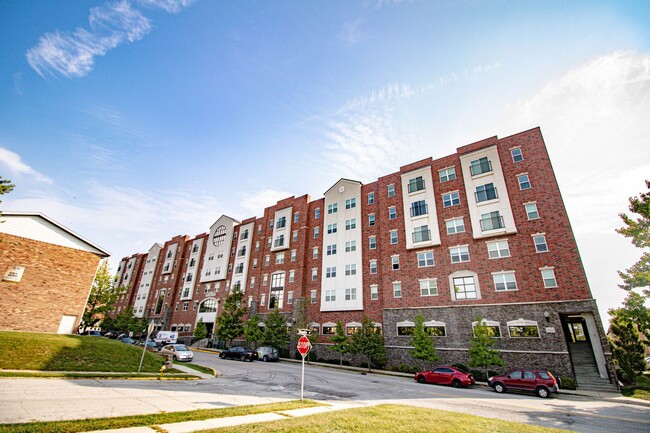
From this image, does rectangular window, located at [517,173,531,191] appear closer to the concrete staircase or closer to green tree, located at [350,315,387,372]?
the concrete staircase

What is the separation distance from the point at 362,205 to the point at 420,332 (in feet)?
59.5

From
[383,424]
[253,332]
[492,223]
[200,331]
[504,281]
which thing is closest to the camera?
[383,424]

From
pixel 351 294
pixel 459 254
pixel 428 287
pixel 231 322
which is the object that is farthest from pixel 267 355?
pixel 459 254

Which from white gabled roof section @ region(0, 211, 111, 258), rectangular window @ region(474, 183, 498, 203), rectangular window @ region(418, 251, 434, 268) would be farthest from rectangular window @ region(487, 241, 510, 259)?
white gabled roof section @ region(0, 211, 111, 258)

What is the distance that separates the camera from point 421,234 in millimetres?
32812

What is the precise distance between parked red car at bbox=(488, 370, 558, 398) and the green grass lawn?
11760 millimetres

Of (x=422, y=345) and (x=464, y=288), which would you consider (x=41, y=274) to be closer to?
(x=422, y=345)

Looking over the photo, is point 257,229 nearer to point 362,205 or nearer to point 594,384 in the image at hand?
point 362,205

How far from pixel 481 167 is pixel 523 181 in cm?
423

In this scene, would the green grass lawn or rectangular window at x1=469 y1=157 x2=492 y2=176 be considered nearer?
the green grass lawn

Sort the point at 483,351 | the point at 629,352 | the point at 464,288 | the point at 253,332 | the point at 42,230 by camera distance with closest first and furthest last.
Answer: the point at 483,351 → the point at 42,230 → the point at 629,352 → the point at 464,288 → the point at 253,332

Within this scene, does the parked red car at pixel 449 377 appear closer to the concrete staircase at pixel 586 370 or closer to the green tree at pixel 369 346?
the green tree at pixel 369 346

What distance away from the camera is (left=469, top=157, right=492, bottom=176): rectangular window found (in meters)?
31.0

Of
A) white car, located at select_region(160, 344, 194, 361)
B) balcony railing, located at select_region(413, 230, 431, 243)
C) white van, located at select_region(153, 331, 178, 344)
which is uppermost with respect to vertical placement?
balcony railing, located at select_region(413, 230, 431, 243)
